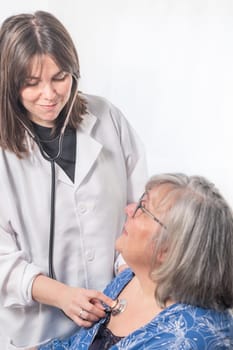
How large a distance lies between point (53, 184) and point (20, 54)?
1.05 feet

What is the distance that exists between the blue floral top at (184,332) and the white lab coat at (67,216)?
0.28m

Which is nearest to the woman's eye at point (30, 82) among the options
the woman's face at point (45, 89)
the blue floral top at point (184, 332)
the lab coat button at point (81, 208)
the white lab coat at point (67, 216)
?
the woman's face at point (45, 89)

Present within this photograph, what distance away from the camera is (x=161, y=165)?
167cm

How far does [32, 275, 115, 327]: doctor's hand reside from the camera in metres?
1.38

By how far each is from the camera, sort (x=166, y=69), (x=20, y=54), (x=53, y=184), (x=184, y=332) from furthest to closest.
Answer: (x=166, y=69) < (x=53, y=184) < (x=20, y=54) < (x=184, y=332)

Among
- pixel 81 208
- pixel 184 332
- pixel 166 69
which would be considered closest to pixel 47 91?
pixel 81 208

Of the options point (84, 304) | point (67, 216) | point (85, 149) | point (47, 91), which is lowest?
point (84, 304)

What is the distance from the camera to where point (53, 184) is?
1.42m

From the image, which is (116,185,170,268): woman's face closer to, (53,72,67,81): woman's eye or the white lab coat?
the white lab coat

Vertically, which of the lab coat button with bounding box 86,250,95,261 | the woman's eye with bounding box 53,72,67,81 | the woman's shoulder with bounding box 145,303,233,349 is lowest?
the lab coat button with bounding box 86,250,95,261

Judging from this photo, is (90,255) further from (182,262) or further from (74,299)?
(182,262)

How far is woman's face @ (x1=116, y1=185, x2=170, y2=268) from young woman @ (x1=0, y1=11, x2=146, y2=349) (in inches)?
6.4

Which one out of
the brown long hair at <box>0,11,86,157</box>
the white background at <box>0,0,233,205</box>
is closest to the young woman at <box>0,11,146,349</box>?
the brown long hair at <box>0,11,86,157</box>

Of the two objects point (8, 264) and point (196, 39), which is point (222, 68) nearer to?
point (196, 39)
